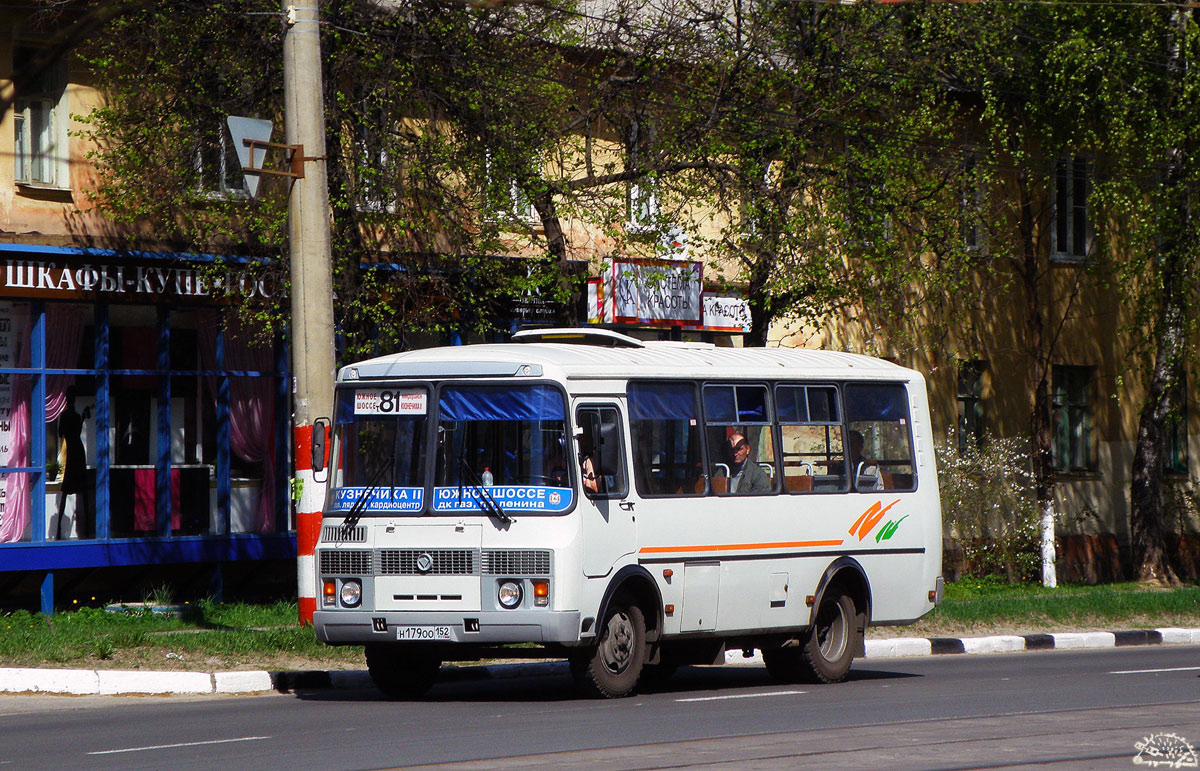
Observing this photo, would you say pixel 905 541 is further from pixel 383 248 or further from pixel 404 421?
pixel 383 248

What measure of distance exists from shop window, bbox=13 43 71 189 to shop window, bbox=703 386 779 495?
1006 centimetres

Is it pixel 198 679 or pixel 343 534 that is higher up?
pixel 343 534

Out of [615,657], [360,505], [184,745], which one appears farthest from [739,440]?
[184,745]

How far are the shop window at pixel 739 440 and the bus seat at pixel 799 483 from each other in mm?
171

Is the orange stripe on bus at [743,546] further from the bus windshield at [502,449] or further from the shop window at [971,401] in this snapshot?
the shop window at [971,401]

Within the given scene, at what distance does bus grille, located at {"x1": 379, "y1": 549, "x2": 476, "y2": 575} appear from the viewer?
12.3 meters

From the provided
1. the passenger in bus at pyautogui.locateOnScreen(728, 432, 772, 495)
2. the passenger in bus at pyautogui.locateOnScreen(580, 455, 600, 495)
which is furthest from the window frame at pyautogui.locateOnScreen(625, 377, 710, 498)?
the passenger in bus at pyautogui.locateOnScreen(580, 455, 600, 495)

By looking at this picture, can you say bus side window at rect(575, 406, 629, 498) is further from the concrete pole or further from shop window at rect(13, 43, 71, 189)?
shop window at rect(13, 43, 71, 189)

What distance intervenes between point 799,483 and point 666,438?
1.69 metres

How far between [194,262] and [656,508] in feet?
33.1

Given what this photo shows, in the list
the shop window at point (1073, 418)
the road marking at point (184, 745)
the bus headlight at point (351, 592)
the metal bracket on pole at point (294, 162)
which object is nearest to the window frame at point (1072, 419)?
the shop window at point (1073, 418)

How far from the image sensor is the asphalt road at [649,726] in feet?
29.6

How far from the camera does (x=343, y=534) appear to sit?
12789 mm

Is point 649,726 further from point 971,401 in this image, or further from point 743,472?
point 971,401
